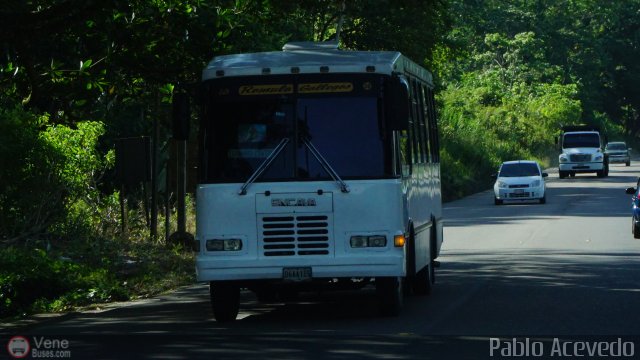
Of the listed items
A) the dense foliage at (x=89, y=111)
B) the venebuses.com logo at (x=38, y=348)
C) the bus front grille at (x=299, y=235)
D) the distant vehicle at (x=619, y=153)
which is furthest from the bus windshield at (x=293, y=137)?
the distant vehicle at (x=619, y=153)

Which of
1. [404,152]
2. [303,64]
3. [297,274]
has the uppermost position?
[303,64]

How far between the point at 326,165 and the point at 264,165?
25.4 inches

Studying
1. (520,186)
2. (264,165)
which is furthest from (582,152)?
(264,165)

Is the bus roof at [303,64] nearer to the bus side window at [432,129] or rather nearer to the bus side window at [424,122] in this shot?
the bus side window at [424,122]

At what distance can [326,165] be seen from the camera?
15.3 metres

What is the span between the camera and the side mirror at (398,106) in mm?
15203

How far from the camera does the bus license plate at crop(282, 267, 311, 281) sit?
15094mm

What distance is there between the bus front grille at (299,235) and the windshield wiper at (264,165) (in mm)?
399

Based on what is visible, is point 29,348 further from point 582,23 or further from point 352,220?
point 582,23

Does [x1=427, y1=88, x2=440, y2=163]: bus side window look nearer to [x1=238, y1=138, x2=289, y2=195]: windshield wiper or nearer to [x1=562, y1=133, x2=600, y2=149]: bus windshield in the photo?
[x1=238, y1=138, x2=289, y2=195]: windshield wiper

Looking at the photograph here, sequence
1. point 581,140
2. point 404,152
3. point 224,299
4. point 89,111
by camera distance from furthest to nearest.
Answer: point 581,140
point 89,111
point 404,152
point 224,299

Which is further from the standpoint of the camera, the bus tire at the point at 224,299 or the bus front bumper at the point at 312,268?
the bus tire at the point at 224,299

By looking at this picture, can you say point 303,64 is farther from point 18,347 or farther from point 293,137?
point 18,347

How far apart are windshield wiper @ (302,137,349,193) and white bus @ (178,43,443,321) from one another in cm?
1
